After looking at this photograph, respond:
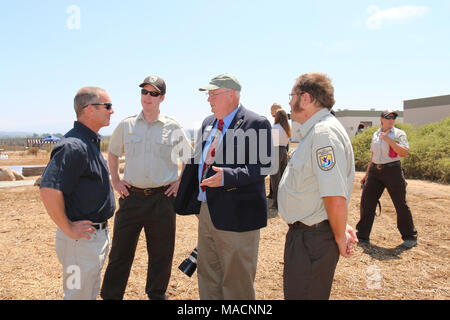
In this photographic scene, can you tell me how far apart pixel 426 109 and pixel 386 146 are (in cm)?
3225

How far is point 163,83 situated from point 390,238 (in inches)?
181

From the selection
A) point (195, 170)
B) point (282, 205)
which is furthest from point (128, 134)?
point (282, 205)

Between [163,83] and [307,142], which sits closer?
[307,142]

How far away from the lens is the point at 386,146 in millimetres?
5031

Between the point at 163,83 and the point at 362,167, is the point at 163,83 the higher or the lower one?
the higher one

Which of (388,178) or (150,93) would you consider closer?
(150,93)

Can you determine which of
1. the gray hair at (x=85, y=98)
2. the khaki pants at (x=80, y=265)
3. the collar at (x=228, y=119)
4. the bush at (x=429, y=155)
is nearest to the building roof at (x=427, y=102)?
the bush at (x=429, y=155)

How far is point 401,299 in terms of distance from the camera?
3.59 meters

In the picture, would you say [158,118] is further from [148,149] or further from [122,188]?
[122,188]

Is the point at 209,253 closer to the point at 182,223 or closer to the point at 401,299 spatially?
the point at 401,299

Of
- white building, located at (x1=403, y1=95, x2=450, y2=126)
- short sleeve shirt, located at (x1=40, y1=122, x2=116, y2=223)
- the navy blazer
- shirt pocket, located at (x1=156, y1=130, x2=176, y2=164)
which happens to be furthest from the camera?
white building, located at (x1=403, y1=95, x2=450, y2=126)

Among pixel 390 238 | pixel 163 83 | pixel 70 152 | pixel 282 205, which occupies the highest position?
pixel 163 83

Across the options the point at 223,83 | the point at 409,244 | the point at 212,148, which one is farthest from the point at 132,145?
the point at 409,244

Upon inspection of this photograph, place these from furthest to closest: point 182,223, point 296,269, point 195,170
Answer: point 182,223, point 195,170, point 296,269
